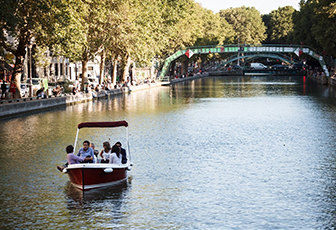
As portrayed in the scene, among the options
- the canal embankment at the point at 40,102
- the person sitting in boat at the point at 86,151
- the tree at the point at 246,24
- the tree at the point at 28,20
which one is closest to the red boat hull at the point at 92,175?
the person sitting in boat at the point at 86,151

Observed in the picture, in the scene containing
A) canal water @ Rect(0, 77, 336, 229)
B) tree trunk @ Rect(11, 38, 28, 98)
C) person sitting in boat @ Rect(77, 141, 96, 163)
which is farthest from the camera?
tree trunk @ Rect(11, 38, 28, 98)

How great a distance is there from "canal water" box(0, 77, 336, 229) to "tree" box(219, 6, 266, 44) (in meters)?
151

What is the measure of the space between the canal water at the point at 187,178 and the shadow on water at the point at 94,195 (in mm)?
30

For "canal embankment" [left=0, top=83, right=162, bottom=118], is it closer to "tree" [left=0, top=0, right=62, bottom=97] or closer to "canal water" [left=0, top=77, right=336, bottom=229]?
"tree" [left=0, top=0, right=62, bottom=97]

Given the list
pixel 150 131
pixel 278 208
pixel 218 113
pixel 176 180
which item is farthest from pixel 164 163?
pixel 218 113

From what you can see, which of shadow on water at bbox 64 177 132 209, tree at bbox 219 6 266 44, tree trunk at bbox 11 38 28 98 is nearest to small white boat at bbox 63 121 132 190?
shadow on water at bbox 64 177 132 209

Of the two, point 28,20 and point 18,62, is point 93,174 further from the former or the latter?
point 18,62

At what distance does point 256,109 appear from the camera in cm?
4616

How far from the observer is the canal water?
15484 millimetres

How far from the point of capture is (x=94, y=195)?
1789 cm

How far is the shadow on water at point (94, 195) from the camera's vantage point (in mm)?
17061

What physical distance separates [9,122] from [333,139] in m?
19.2

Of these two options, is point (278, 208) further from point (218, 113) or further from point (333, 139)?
point (218, 113)

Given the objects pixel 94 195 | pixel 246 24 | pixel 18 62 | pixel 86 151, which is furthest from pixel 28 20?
pixel 246 24
